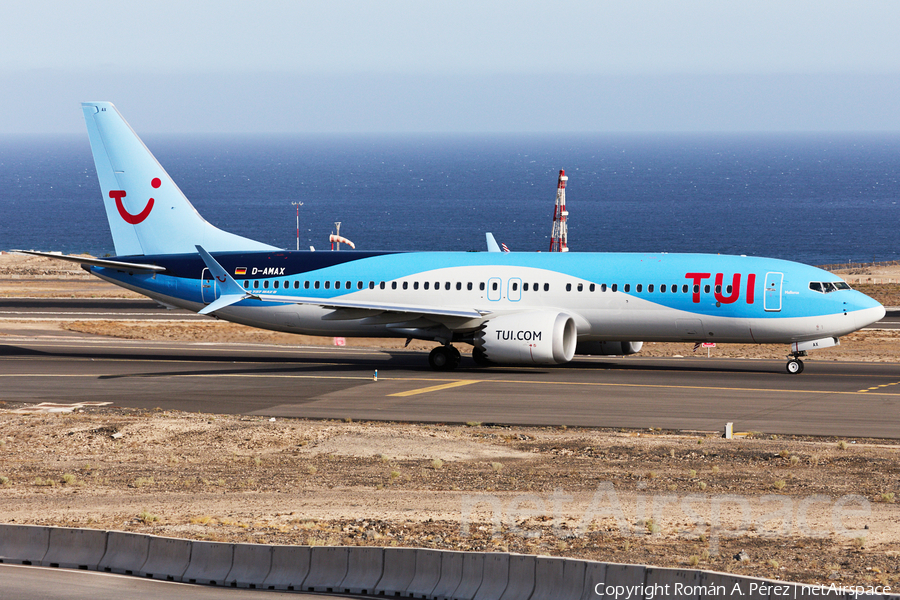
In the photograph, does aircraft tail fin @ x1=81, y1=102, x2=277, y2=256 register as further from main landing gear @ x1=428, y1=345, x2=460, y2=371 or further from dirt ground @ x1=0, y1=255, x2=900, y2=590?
dirt ground @ x1=0, y1=255, x2=900, y2=590

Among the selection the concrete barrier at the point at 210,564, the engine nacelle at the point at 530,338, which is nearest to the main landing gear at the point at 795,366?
the engine nacelle at the point at 530,338

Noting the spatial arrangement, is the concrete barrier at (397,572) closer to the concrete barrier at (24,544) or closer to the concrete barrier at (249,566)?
the concrete barrier at (249,566)

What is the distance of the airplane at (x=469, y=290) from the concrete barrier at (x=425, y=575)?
2453cm

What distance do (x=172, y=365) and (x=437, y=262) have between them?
37.5 feet

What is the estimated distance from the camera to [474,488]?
21.6m

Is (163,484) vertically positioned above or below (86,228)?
below

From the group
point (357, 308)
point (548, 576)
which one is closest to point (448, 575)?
point (548, 576)

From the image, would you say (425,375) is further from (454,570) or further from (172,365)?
(454,570)

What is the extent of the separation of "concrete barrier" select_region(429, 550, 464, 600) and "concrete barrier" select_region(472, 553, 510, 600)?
1.10ft

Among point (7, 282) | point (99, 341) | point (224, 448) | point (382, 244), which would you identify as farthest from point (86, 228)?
point (224, 448)

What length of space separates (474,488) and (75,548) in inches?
323

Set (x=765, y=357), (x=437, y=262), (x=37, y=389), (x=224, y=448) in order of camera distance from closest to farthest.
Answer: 1. (x=224, y=448)
2. (x=37, y=389)
3. (x=437, y=262)
4. (x=765, y=357)

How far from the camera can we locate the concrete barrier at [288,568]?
14773 mm

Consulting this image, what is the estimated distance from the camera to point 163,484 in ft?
73.6
